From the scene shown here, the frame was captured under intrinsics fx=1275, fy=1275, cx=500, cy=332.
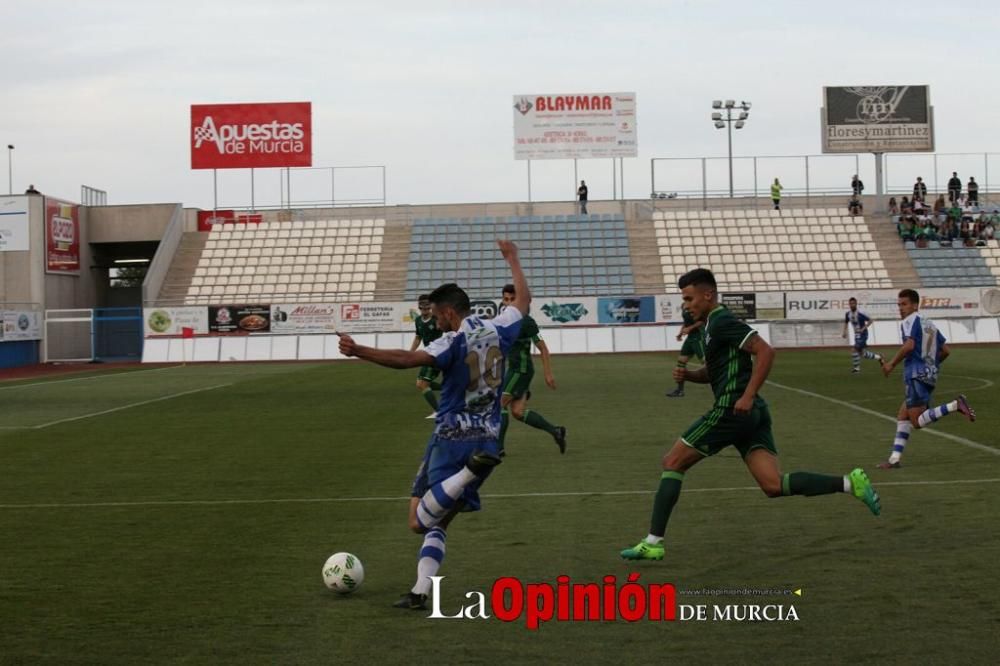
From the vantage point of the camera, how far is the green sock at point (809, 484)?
8.88 metres

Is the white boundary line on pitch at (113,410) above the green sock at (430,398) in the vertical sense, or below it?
below

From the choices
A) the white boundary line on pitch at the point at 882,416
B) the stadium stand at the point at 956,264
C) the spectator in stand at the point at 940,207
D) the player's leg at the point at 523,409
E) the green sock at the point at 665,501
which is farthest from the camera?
the spectator in stand at the point at 940,207

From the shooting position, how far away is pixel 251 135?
6625 centimetres

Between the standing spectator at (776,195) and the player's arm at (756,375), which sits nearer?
the player's arm at (756,375)

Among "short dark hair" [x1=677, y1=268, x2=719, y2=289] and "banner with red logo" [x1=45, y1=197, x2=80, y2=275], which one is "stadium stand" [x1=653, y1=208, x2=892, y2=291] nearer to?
"banner with red logo" [x1=45, y1=197, x2=80, y2=275]

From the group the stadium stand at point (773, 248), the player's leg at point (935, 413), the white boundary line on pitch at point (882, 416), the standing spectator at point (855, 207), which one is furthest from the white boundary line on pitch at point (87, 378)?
the standing spectator at point (855, 207)

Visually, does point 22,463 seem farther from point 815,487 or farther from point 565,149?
point 565,149

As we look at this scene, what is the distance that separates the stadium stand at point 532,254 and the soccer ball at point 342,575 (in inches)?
1909

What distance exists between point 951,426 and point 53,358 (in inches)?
1758

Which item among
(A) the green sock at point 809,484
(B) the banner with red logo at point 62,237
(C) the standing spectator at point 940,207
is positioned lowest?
(A) the green sock at point 809,484

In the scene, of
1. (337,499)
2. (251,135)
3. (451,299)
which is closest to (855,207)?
(251,135)

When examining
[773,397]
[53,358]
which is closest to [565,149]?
[53,358]

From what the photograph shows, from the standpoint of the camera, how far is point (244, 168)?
6638 centimetres

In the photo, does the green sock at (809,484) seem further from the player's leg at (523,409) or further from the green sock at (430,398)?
the green sock at (430,398)
